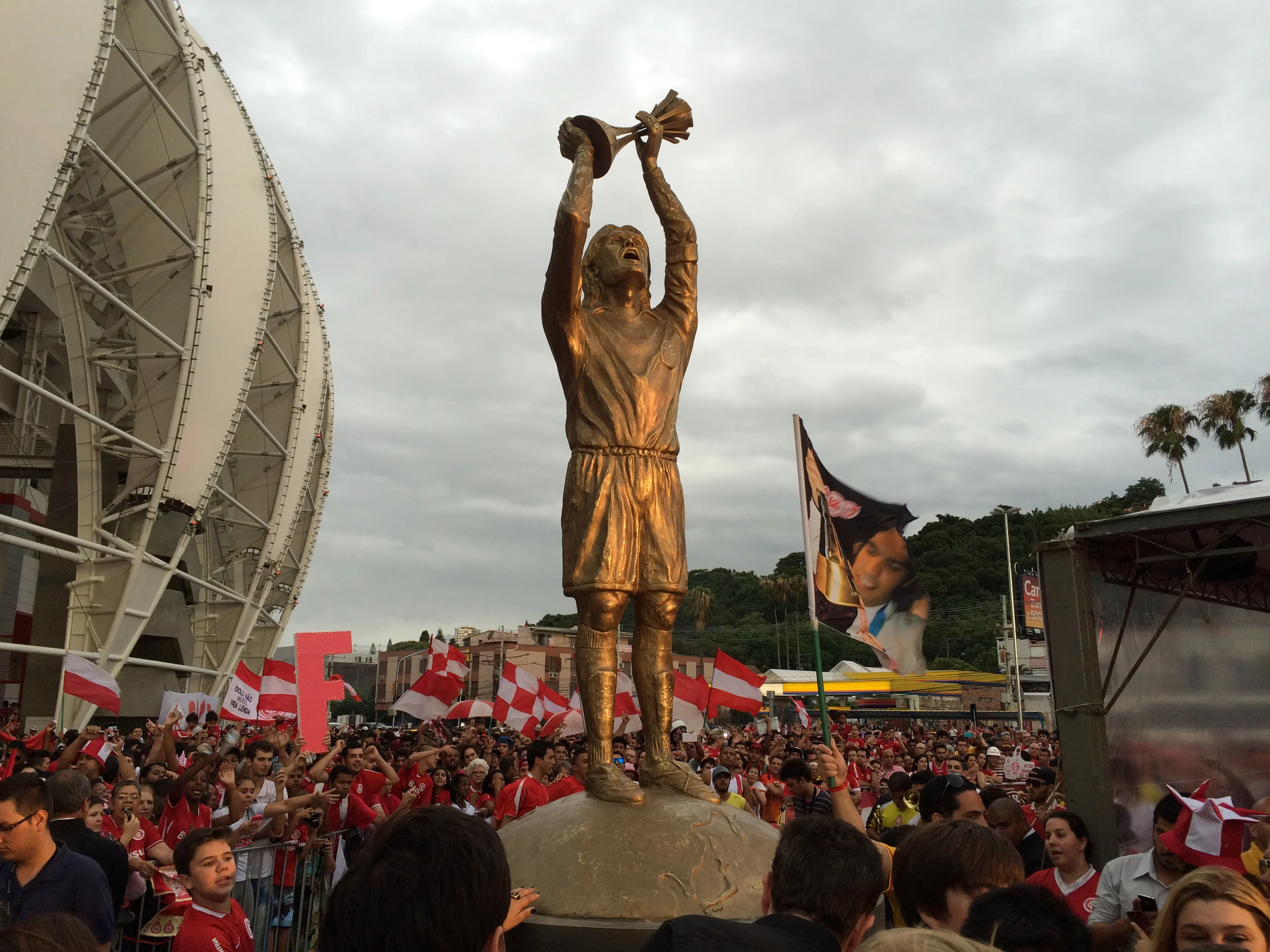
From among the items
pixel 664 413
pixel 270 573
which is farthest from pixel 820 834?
pixel 270 573

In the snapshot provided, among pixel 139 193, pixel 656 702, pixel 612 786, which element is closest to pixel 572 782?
pixel 656 702

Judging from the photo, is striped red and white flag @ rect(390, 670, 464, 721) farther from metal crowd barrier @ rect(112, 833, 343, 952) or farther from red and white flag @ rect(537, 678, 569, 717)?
metal crowd barrier @ rect(112, 833, 343, 952)

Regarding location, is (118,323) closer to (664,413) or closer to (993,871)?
(664,413)

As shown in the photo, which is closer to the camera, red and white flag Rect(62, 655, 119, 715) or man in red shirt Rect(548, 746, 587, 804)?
man in red shirt Rect(548, 746, 587, 804)

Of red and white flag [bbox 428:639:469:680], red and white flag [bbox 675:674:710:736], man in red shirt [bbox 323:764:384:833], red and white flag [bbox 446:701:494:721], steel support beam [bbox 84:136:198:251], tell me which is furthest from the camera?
steel support beam [bbox 84:136:198:251]

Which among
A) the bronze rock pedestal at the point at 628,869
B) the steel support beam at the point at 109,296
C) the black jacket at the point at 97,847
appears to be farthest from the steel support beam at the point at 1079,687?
the steel support beam at the point at 109,296

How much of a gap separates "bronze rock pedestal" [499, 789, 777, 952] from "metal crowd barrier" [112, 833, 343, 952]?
4.05ft

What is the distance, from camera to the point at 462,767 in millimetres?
13484

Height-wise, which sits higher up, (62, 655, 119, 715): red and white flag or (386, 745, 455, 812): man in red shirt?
(62, 655, 119, 715): red and white flag

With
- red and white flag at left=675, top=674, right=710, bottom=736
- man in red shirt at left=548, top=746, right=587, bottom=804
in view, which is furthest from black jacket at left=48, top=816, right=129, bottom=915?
red and white flag at left=675, top=674, right=710, bottom=736

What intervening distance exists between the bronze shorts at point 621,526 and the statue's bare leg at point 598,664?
3.5 inches

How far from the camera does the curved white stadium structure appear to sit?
70.9 feet

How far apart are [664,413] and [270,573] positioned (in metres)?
36.3

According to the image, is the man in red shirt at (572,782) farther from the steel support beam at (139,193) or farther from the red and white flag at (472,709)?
the steel support beam at (139,193)
